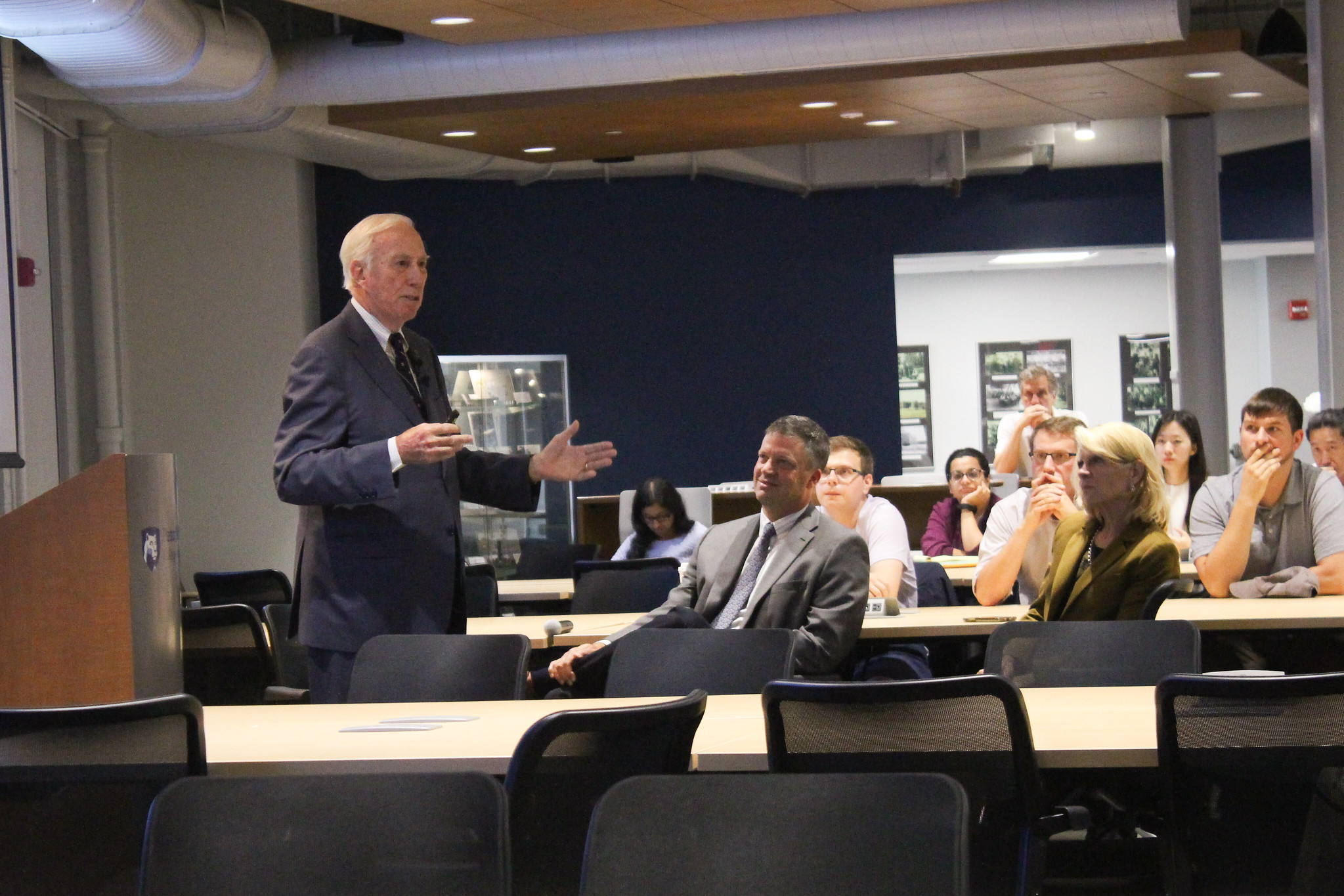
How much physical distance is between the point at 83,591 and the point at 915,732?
190cm

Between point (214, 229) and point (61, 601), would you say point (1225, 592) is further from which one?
point (214, 229)

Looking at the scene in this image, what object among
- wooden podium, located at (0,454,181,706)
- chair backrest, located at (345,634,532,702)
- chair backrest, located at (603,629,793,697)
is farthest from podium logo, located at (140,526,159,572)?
chair backrest, located at (603,629,793,697)

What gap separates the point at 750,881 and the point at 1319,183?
23.0 feet

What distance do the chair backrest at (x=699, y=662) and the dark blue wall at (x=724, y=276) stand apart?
8.84 m

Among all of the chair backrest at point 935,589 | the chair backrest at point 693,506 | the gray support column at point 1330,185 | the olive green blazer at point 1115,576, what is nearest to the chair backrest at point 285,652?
the chair backrest at point 935,589

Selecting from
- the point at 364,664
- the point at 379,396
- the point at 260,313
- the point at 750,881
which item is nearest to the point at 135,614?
the point at 364,664

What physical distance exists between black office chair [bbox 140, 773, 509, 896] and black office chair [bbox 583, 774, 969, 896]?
0.19 m

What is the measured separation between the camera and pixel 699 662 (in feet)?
12.2

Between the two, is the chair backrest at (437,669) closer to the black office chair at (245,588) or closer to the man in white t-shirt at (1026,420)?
the black office chair at (245,588)

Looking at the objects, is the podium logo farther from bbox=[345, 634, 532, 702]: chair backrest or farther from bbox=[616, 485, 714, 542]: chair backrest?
bbox=[616, 485, 714, 542]: chair backrest

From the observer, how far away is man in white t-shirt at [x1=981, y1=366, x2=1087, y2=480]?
844cm

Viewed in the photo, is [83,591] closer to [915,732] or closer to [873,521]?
[915,732]

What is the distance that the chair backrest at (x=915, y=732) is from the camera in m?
2.67

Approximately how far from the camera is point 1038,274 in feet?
52.7
